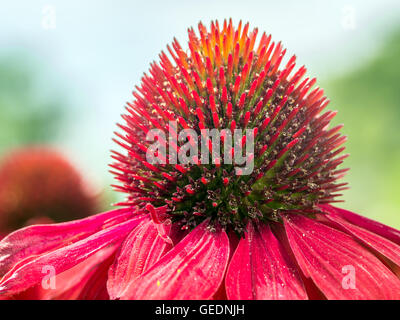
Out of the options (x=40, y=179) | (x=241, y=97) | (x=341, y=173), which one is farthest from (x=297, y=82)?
(x=40, y=179)

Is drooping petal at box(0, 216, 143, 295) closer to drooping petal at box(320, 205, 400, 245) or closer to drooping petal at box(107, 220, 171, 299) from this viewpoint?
Result: drooping petal at box(107, 220, 171, 299)

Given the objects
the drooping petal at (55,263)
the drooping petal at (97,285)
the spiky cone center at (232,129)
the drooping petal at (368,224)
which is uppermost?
the spiky cone center at (232,129)

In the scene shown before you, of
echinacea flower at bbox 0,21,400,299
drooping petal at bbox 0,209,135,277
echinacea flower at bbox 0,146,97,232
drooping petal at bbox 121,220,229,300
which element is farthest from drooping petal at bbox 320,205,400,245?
echinacea flower at bbox 0,146,97,232

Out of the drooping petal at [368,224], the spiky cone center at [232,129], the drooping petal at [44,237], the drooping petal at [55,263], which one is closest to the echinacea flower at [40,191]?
the drooping petal at [44,237]

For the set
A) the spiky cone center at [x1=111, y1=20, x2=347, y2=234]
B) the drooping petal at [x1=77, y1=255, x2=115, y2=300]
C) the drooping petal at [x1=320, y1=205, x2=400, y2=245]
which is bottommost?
the drooping petal at [x1=77, y1=255, x2=115, y2=300]

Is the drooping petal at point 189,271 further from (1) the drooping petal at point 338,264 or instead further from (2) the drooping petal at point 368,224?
(2) the drooping petal at point 368,224

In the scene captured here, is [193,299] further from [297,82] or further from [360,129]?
[360,129]

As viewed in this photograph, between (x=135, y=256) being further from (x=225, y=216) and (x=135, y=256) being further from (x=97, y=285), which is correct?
(x=225, y=216)
